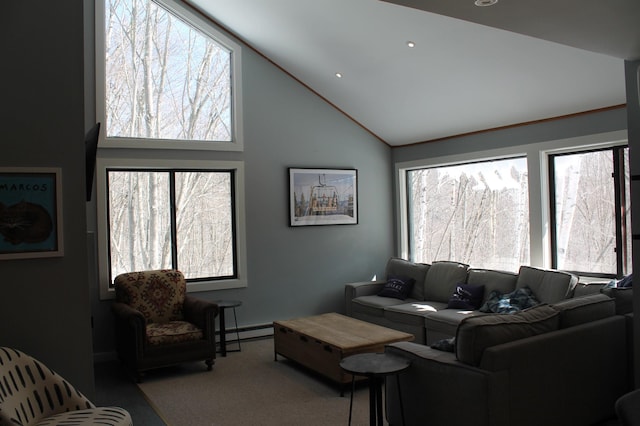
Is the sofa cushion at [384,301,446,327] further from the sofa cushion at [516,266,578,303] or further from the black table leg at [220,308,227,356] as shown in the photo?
the black table leg at [220,308,227,356]

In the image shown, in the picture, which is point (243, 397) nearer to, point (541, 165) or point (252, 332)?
point (252, 332)

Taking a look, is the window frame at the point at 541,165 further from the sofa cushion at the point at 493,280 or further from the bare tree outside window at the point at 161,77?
the bare tree outside window at the point at 161,77

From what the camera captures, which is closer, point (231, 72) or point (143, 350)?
point (143, 350)

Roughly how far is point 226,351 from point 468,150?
3666mm

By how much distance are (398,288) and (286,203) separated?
5.73 feet

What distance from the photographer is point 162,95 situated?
6180 mm

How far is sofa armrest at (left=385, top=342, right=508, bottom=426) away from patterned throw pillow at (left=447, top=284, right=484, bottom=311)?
2335 mm

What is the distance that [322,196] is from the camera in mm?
7148

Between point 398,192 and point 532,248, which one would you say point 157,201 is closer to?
point 398,192

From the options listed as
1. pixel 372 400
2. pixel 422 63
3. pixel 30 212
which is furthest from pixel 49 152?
pixel 422 63

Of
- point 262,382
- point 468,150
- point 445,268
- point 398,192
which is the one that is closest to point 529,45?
point 468,150

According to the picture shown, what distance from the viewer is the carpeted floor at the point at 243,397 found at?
A: 13.4ft

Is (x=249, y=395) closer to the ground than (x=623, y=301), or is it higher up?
closer to the ground

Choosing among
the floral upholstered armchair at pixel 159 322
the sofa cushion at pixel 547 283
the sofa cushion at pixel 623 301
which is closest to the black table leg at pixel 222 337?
the floral upholstered armchair at pixel 159 322
